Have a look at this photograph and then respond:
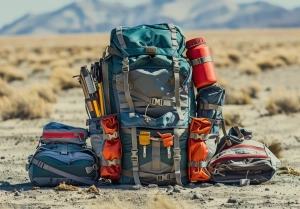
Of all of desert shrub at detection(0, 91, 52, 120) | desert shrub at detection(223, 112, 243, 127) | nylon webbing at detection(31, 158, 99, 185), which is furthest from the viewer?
desert shrub at detection(0, 91, 52, 120)

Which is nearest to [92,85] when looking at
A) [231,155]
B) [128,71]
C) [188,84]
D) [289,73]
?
[128,71]

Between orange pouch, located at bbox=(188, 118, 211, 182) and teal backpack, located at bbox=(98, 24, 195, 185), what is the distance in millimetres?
71

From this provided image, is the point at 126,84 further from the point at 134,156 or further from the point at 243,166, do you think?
the point at 243,166

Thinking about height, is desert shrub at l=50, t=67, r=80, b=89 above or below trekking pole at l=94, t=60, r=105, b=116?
below

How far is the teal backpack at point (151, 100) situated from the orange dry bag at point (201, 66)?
10cm

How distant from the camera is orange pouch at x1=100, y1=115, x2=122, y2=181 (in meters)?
6.93

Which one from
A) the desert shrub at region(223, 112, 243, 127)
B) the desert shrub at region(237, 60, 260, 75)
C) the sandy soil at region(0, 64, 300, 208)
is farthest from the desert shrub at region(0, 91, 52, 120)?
the desert shrub at region(237, 60, 260, 75)

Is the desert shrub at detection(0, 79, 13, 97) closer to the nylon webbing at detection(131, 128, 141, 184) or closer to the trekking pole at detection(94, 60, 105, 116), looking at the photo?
the trekking pole at detection(94, 60, 105, 116)

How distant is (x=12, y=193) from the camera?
6.84 m

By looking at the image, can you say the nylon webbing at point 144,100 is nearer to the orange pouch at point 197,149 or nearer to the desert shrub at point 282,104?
the orange pouch at point 197,149

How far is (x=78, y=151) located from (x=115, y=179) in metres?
0.46

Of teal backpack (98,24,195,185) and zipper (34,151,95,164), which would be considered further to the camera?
zipper (34,151,95,164)

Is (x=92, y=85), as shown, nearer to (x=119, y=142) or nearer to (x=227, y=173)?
(x=119, y=142)

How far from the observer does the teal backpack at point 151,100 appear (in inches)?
271
